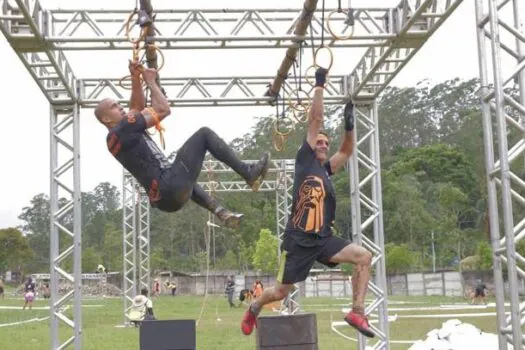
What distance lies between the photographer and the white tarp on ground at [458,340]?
11125 millimetres

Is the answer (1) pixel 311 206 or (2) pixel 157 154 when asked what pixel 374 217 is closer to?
(1) pixel 311 206

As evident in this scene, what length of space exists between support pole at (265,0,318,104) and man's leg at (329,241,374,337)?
7.51ft

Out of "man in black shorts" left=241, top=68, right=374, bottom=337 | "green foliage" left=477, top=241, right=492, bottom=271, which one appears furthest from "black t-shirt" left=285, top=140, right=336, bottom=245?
"green foliage" left=477, top=241, right=492, bottom=271

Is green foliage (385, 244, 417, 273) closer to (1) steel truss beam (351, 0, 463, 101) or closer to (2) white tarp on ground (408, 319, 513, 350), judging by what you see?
(2) white tarp on ground (408, 319, 513, 350)

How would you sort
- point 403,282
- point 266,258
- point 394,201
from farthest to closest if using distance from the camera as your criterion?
point 394,201 → point 403,282 → point 266,258

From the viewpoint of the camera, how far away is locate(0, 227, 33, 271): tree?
6219cm

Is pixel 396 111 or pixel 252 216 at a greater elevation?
pixel 396 111

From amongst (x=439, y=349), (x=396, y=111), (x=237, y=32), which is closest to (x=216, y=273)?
(x=396, y=111)

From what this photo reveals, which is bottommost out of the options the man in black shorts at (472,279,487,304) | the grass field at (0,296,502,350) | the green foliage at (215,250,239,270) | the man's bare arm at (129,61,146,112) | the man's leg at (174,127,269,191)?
the grass field at (0,296,502,350)

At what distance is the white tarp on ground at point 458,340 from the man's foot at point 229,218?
6455mm

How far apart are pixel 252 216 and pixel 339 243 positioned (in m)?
38.8

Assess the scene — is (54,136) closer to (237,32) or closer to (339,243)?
(237,32)

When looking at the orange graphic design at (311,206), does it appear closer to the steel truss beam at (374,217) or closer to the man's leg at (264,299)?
the man's leg at (264,299)

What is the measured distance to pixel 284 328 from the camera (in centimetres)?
870
